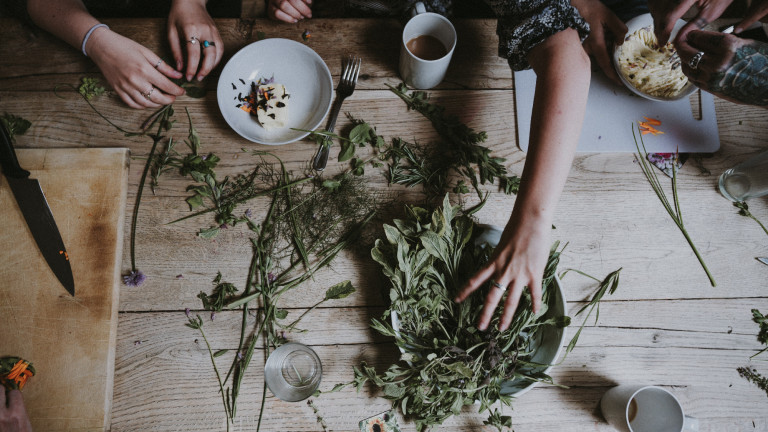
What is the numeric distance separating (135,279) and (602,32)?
1.20m

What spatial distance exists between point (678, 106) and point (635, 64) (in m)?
0.17

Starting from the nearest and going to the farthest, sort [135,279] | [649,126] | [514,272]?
[514,272] → [135,279] → [649,126]

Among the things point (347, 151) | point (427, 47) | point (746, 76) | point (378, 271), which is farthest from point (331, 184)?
point (746, 76)

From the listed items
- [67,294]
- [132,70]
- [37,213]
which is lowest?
[67,294]

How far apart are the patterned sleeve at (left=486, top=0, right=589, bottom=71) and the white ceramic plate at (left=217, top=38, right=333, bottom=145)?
1.29ft

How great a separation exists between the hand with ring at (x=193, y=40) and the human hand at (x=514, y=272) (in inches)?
30.3

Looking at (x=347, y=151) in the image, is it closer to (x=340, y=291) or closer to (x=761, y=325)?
(x=340, y=291)

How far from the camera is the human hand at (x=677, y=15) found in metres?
0.86

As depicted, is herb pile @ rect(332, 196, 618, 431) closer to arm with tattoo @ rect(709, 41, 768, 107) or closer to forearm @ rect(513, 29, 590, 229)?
forearm @ rect(513, 29, 590, 229)

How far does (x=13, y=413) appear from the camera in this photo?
778 millimetres

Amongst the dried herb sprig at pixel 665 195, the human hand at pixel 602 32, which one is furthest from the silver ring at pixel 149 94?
the dried herb sprig at pixel 665 195

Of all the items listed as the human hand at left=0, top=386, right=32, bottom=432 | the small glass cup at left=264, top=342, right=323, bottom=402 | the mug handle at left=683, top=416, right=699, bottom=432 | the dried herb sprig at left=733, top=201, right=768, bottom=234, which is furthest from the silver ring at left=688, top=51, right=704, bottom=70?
the human hand at left=0, top=386, right=32, bottom=432

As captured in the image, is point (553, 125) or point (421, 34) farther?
point (421, 34)

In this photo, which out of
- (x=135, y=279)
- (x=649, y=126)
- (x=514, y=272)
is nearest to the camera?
(x=514, y=272)
